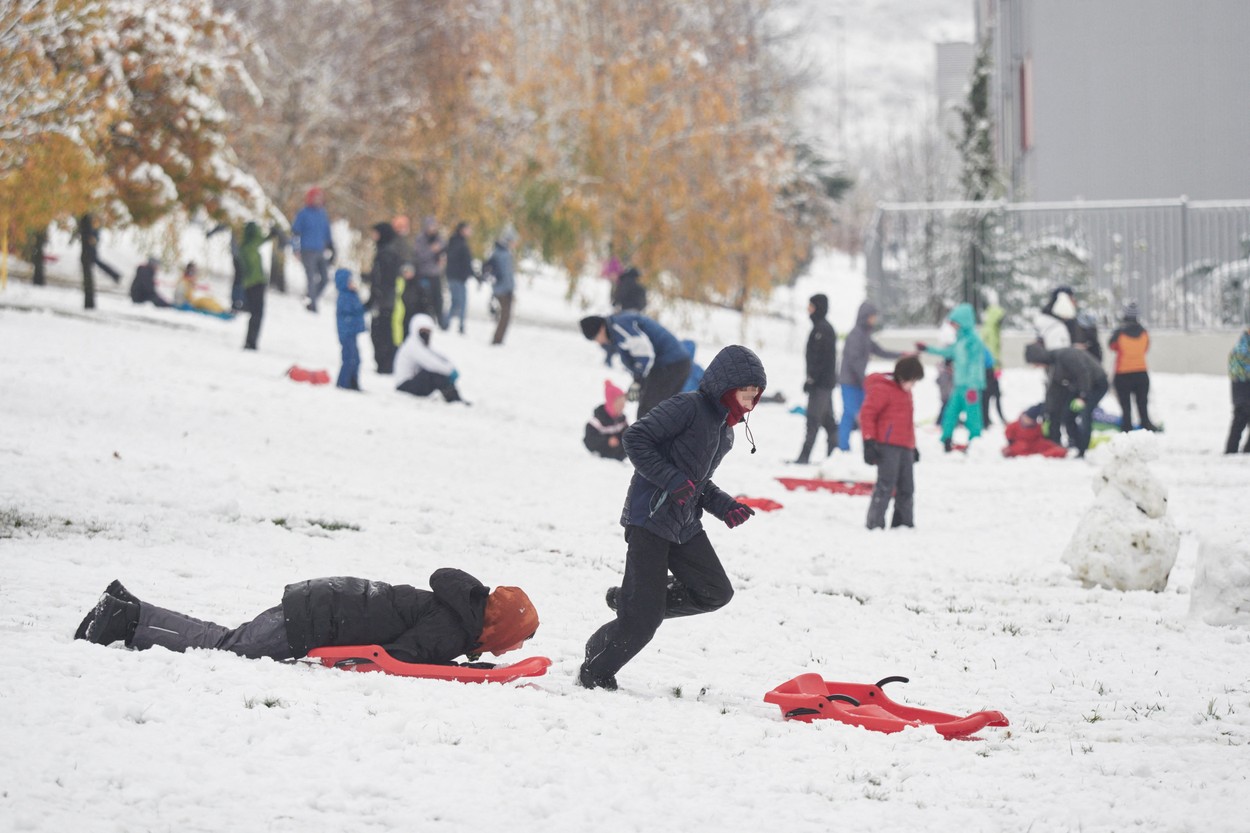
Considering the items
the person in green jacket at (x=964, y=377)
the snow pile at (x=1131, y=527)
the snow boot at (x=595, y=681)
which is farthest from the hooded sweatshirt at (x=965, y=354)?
the snow boot at (x=595, y=681)

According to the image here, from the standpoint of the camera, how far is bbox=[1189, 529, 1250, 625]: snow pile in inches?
325

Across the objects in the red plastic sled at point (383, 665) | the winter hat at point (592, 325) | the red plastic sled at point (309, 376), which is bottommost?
the red plastic sled at point (383, 665)

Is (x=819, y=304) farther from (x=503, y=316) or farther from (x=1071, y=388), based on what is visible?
(x=503, y=316)

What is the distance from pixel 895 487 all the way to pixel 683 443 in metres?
6.13

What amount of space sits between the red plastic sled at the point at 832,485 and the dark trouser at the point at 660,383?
1607 mm

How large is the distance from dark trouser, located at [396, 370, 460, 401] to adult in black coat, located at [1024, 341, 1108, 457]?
673 cm

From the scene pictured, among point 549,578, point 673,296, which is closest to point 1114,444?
point 549,578

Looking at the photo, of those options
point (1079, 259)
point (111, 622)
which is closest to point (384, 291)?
point (111, 622)

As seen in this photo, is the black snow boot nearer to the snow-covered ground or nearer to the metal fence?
the snow-covered ground

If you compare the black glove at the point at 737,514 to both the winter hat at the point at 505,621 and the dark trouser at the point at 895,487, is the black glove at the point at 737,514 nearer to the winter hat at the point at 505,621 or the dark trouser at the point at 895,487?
the winter hat at the point at 505,621

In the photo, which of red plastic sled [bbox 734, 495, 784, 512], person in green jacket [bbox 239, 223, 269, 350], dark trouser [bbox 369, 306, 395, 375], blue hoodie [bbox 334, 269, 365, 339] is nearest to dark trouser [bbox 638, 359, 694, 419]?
red plastic sled [bbox 734, 495, 784, 512]

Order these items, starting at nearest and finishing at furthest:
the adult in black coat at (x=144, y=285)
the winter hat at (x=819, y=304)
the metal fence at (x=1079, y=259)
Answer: the winter hat at (x=819, y=304) → the adult in black coat at (x=144, y=285) → the metal fence at (x=1079, y=259)

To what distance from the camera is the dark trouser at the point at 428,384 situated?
18.2 metres

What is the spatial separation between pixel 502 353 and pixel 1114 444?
15.0m
